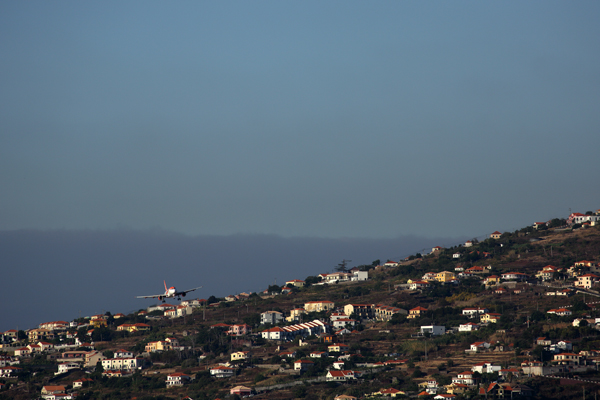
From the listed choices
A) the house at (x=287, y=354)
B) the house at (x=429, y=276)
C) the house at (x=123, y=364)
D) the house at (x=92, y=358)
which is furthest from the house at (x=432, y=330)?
the house at (x=92, y=358)

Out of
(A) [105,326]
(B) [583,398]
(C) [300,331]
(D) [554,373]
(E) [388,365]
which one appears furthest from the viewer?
(A) [105,326]

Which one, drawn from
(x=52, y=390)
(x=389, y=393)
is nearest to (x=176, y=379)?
(x=52, y=390)

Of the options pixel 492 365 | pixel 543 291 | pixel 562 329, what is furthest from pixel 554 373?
pixel 543 291

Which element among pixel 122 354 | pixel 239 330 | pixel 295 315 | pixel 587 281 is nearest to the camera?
pixel 122 354

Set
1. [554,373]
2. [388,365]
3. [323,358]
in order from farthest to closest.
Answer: [323,358]
[388,365]
[554,373]

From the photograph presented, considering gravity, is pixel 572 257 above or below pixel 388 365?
above

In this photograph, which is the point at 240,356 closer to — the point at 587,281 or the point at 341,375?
the point at 341,375

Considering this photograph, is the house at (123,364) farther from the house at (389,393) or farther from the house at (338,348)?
the house at (389,393)

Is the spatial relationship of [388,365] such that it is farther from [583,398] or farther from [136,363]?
[136,363]
